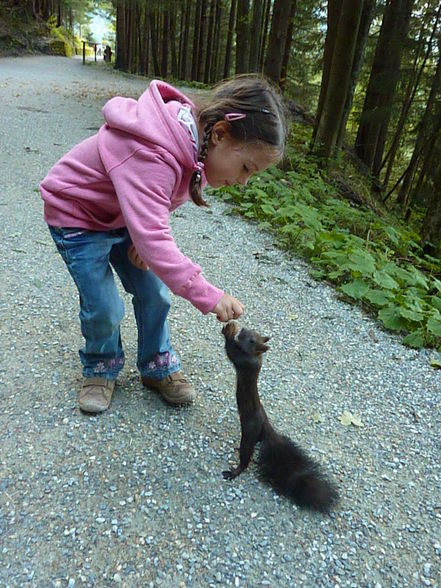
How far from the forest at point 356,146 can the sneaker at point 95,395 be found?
2129mm

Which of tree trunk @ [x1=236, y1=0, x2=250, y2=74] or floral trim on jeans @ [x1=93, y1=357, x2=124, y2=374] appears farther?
tree trunk @ [x1=236, y1=0, x2=250, y2=74]

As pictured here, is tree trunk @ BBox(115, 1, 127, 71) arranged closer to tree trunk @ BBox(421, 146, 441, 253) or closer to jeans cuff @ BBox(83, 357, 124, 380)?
tree trunk @ BBox(421, 146, 441, 253)

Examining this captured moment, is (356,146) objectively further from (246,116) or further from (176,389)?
(246,116)

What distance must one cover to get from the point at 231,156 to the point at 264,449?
1233 millimetres

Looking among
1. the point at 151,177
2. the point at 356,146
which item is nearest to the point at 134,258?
the point at 151,177

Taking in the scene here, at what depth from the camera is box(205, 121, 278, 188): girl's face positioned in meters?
1.76

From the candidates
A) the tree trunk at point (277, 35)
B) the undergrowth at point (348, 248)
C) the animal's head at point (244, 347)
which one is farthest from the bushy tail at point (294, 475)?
the tree trunk at point (277, 35)

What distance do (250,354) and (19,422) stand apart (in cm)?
116

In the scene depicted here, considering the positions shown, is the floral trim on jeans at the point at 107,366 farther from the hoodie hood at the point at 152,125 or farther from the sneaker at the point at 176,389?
the hoodie hood at the point at 152,125

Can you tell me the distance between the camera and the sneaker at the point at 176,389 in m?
2.39

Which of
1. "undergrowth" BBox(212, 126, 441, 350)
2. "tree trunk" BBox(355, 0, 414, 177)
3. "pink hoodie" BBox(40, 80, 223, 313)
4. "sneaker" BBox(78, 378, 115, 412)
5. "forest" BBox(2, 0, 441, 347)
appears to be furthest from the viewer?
"tree trunk" BBox(355, 0, 414, 177)

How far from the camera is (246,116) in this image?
1.72 m

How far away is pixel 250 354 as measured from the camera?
1825 mm

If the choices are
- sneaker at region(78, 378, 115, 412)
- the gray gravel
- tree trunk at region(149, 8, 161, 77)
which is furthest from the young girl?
tree trunk at region(149, 8, 161, 77)
